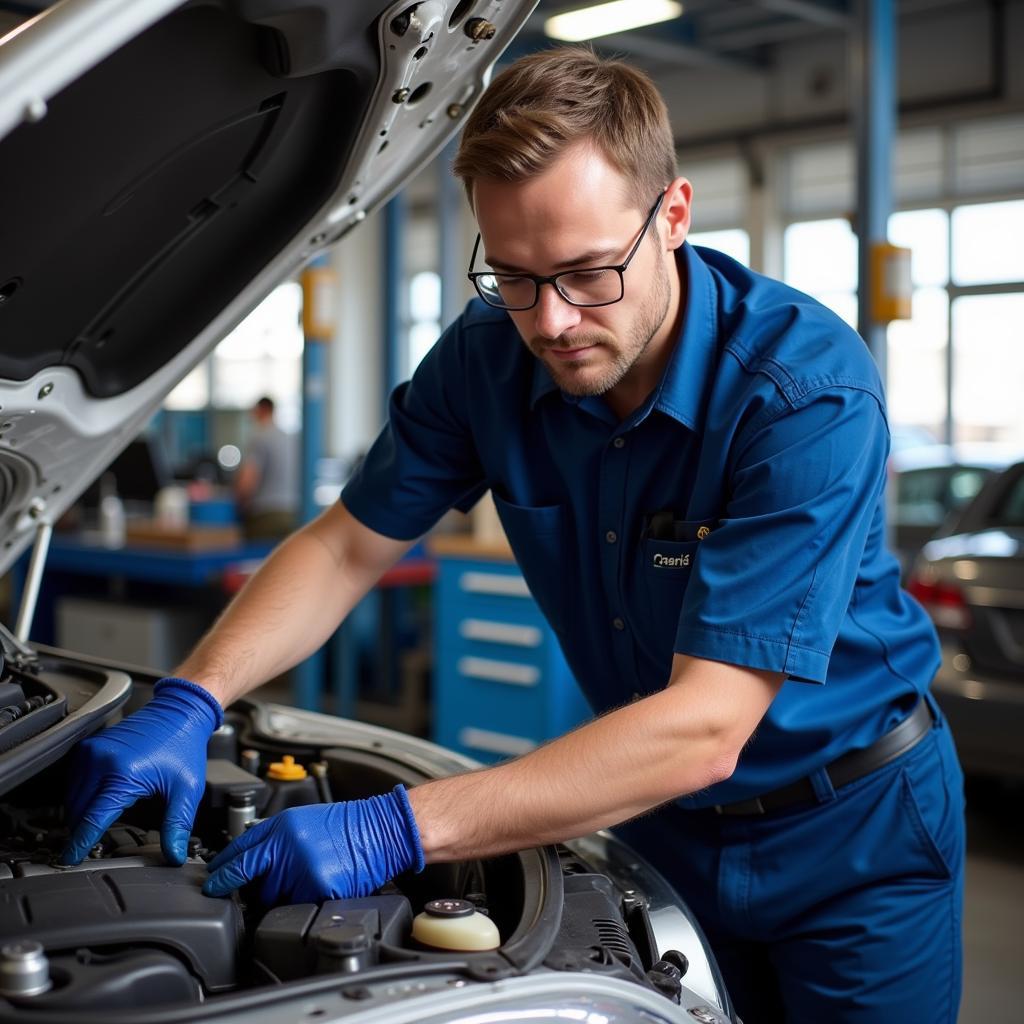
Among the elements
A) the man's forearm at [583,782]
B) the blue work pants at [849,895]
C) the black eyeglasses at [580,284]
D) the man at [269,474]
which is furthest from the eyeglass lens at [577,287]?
the man at [269,474]

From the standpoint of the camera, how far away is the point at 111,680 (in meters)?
1.24

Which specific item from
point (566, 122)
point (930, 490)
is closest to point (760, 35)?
point (930, 490)

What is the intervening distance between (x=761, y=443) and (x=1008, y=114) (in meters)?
7.28

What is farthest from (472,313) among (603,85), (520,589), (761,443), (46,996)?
(520,589)

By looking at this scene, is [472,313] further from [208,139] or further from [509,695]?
[509,695]

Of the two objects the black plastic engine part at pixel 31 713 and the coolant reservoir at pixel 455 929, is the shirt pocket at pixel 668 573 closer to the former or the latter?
the coolant reservoir at pixel 455 929

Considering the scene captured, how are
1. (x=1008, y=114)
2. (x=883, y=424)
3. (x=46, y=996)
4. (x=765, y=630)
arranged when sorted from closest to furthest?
(x=46, y=996)
(x=765, y=630)
(x=883, y=424)
(x=1008, y=114)

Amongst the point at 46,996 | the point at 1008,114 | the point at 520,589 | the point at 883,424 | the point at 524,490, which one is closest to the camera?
the point at 46,996

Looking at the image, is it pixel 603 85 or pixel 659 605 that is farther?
pixel 659 605

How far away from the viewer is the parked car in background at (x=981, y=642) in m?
2.93

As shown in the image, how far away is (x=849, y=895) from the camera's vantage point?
131cm

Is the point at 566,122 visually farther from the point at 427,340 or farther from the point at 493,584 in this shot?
the point at 427,340

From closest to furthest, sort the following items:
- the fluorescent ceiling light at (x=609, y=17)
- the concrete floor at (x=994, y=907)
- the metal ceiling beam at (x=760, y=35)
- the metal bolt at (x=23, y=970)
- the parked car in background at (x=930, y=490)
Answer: the metal bolt at (x=23, y=970)
the concrete floor at (x=994, y=907)
the fluorescent ceiling light at (x=609, y=17)
the parked car in background at (x=930, y=490)
the metal ceiling beam at (x=760, y=35)

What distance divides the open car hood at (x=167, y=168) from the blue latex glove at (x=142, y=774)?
14.6 inches
